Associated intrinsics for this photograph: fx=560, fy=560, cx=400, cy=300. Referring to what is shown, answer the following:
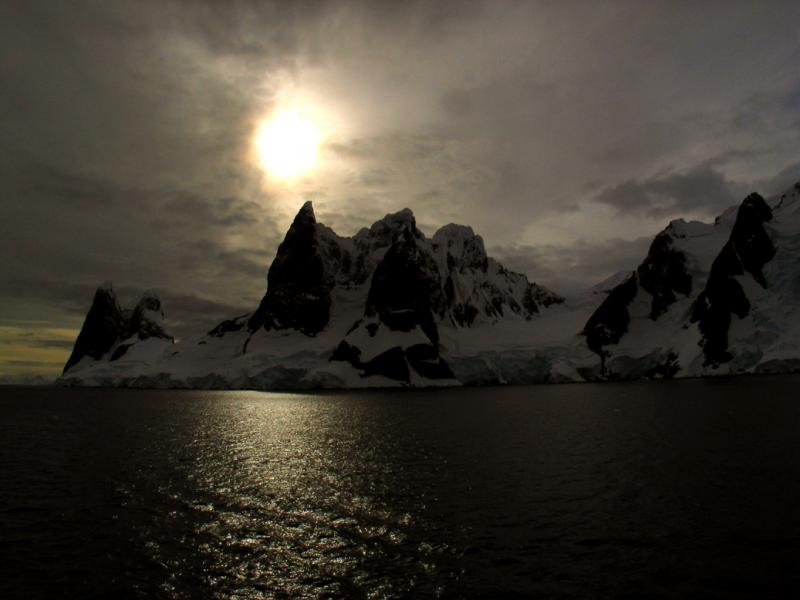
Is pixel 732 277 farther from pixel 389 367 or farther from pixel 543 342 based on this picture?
pixel 389 367

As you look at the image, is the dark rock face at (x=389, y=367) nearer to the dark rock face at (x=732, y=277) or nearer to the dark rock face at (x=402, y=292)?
the dark rock face at (x=402, y=292)

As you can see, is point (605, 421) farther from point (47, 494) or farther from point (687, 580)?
point (47, 494)

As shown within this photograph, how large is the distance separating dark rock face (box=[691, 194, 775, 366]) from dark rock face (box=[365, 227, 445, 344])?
80.5 m

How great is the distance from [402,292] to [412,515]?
160 metres

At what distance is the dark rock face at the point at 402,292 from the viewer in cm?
17750

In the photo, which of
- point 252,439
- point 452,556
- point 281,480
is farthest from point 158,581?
point 252,439

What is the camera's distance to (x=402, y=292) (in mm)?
184375

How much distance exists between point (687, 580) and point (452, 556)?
24.4 ft

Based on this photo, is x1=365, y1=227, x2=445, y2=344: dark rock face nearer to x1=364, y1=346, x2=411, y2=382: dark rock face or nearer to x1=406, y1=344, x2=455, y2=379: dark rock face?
x1=406, y1=344, x2=455, y2=379: dark rock face

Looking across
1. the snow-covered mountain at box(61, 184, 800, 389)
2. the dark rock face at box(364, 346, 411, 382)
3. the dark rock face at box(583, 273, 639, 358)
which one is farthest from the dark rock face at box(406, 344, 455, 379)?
the dark rock face at box(583, 273, 639, 358)

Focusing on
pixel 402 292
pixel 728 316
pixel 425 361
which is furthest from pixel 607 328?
pixel 402 292

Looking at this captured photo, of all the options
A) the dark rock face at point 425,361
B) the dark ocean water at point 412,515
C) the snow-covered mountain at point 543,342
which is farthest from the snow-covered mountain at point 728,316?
the dark ocean water at point 412,515

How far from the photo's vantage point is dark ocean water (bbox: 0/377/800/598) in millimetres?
17594

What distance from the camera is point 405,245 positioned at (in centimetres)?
19788
